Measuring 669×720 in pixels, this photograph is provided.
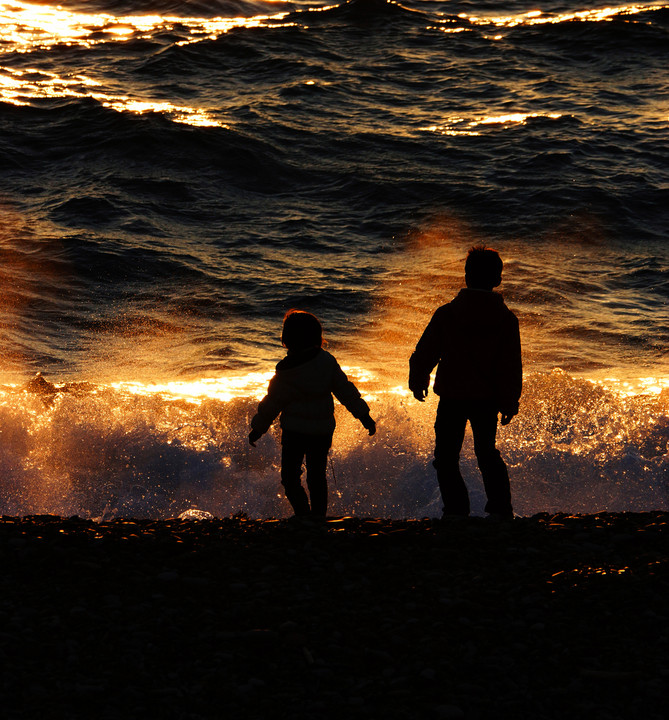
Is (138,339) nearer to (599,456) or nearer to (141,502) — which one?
(141,502)

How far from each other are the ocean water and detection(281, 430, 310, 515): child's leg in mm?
1607

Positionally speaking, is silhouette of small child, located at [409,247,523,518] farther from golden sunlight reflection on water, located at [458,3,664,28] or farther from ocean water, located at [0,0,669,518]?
golden sunlight reflection on water, located at [458,3,664,28]

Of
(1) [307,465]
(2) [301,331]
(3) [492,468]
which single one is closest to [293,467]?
(1) [307,465]

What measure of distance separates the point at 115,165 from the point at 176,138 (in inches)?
52.4

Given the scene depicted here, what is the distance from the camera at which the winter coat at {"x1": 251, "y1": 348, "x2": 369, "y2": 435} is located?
551cm

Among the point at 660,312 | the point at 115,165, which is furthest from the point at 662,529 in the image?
the point at 115,165

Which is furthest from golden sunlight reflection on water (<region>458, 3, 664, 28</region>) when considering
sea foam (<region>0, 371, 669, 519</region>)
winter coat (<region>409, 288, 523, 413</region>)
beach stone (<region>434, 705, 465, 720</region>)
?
beach stone (<region>434, 705, 465, 720</region>)

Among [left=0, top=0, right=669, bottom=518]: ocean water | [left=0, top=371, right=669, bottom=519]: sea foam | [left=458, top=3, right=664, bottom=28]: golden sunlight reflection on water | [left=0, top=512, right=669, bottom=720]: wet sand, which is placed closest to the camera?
[left=0, top=512, right=669, bottom=720]: wet sand

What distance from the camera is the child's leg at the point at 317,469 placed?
563cm

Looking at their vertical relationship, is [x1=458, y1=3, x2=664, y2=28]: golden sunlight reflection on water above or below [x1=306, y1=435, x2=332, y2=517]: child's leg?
above

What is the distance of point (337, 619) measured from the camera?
4152 millimetres

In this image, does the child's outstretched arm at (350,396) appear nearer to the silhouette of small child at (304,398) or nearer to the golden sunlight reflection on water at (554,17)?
the silhouette of small child at (304,398)

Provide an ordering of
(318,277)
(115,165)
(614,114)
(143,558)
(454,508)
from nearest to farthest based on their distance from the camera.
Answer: (143,558)
(454,508)
(318,277)
(115,165)
(614,114)

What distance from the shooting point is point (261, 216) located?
48.8ft
